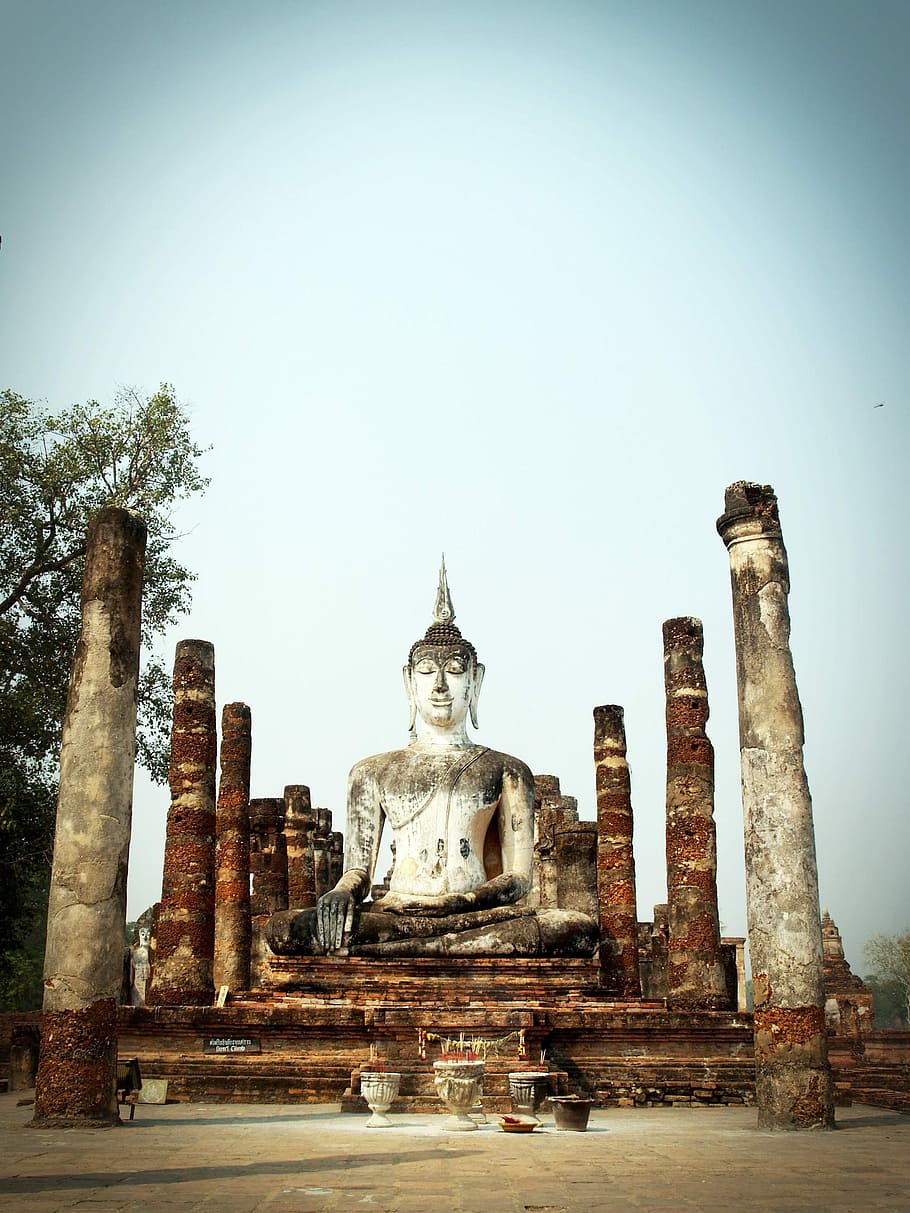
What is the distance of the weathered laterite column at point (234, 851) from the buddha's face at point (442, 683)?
298 cm

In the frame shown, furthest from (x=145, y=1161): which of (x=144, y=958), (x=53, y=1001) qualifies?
(x=144, y=958)

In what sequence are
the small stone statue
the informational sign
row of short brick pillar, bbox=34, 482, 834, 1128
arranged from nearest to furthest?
row of short brick pillar, bbox=34, 482, 834, 1128, the informational sign, the small stone statue

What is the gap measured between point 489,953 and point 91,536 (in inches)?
279

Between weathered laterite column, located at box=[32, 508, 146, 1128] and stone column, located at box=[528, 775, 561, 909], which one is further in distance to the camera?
stone column, located at box=[528, 775, 561, 909]

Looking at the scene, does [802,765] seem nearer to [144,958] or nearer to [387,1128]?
[387,1128]

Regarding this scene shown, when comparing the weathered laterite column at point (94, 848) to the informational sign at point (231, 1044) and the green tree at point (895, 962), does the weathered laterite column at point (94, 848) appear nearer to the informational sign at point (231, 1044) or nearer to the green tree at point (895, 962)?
the informational sign at point (231, 1044)

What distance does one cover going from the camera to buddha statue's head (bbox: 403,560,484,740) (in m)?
17.6

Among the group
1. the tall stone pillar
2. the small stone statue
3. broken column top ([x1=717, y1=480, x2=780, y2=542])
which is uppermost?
broken column top ([x1=717, y1=480, x2=780, y2=542])

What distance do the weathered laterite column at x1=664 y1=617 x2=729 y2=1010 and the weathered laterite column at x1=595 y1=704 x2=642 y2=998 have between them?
3.30 metres

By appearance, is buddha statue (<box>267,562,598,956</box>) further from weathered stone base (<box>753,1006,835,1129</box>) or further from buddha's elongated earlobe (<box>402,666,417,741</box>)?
weathered stone base (<box>753,1006,835,1129</box>)

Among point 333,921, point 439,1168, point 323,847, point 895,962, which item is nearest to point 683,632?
point 333,921

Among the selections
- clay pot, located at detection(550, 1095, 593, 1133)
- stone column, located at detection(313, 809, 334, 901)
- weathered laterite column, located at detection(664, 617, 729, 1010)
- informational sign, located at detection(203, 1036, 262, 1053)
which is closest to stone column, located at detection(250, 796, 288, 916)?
stone column, located at detection(313, 809, 334, 901)

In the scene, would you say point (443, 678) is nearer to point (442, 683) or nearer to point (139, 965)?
point (442, 683)

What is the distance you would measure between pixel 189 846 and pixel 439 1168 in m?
9.36
